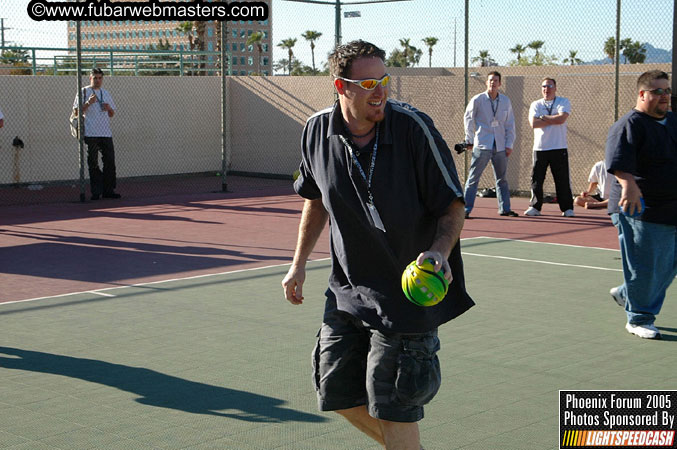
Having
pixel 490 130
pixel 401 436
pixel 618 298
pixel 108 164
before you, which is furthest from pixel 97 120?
pixel 401 436

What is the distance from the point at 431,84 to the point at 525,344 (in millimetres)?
11812

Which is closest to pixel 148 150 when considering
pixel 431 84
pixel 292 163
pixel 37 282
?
pixel 292 163

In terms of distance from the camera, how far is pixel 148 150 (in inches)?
814

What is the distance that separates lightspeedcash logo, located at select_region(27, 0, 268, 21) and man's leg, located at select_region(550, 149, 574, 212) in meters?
6.10

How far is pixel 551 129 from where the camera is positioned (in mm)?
14359

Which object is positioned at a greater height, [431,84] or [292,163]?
[431,84]

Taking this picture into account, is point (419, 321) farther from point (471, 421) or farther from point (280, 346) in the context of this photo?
point (280, 346)

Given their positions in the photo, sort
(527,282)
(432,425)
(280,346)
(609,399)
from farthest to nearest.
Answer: (527,282) < (280,346) < (609,399) < (432,425)

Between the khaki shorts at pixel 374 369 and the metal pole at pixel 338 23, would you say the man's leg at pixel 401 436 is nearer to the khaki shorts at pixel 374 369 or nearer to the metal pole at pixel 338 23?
the khaki shorts at pixel 374 369

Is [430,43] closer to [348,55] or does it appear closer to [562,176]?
[562,176]

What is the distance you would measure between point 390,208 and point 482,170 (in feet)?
33.6

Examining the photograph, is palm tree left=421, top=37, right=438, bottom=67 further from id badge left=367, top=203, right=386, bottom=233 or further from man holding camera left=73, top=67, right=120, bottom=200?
id badge left=367, top=203, right=386, bottom=233

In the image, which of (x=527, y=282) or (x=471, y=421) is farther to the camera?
(x=527, y=282)

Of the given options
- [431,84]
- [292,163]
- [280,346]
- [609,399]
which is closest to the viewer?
[609,399]
